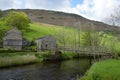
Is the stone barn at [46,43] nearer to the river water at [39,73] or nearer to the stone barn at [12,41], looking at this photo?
the stone barn at [12,41]

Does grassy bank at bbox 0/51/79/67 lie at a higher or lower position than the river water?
higher

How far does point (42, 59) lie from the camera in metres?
75.6

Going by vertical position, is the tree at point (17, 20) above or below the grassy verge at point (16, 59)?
above

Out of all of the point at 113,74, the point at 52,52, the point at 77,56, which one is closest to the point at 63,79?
the point at 113,74

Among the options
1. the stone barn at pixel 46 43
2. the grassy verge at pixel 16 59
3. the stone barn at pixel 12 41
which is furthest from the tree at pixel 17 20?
the grassy verge at pixel 16 59

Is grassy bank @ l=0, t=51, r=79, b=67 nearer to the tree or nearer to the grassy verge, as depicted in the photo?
the grassy verge

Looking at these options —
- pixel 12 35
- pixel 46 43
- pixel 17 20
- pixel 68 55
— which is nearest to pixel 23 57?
pixel 68 55

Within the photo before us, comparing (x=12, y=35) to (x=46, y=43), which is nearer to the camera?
(x=46, y=43)

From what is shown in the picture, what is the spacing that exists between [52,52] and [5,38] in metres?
27.0

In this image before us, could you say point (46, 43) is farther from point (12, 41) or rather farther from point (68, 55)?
point (12, 41)

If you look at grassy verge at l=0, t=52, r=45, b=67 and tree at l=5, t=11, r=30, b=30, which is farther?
tree at l=5, t=11, r=30, b=30

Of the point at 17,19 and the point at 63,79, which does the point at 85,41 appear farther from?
the point at 63,79

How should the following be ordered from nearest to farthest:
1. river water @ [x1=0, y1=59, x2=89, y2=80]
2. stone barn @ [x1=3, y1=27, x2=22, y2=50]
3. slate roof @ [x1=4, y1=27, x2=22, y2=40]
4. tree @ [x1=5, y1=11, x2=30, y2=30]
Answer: river water @ [x1=0, y1=59, x2=89, y2=80] → stone barn @ [x1=3, y1=27, x2=22, y2=50] → slate roof @ [x1=4, y1=27, x2=22, y2=40] → tree @ [x1=5, y1=11, x2=30, y2=30]

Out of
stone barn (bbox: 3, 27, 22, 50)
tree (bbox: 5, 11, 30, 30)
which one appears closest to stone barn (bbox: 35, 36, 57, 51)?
stone barn (bbox: 3, 27, 22, 50)
